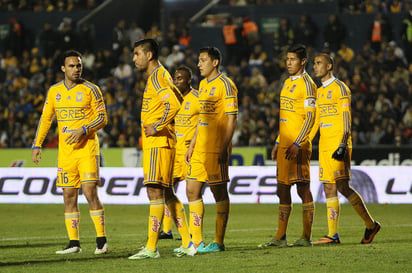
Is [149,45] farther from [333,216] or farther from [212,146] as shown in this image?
[333,216]

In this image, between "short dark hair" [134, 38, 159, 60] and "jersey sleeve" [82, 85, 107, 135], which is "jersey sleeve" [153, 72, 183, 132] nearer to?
"short dark hair" [134, 38, 159, 60]

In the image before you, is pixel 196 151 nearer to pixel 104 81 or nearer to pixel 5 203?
pixel 5 203

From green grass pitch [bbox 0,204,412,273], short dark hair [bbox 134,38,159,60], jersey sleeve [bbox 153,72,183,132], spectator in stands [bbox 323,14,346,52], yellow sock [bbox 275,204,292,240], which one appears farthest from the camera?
spectator in stands [bbox 323,14,346,52]

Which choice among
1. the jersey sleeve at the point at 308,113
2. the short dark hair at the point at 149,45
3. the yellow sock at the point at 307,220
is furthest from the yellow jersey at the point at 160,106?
the yellow sock at the point at 307,220

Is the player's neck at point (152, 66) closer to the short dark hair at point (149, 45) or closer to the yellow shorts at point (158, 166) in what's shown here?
the short dark hair at point (149, 45)

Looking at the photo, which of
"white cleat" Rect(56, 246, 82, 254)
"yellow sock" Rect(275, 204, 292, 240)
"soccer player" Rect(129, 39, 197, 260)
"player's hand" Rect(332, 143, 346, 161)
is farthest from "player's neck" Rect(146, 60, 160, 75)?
"player's hand" Rect(332, 143, 346, 161)

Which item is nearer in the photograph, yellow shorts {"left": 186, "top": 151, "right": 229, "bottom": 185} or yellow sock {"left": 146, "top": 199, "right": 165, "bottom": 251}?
yellow sock {"left": 146, "top": 199, "right": 165, "bottom": 251}

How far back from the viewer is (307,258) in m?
7.90

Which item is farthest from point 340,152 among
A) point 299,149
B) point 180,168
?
point 180,168

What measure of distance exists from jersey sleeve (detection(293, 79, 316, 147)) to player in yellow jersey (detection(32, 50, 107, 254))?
2.37 metres

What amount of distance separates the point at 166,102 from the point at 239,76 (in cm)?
1505

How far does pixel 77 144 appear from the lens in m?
8.83

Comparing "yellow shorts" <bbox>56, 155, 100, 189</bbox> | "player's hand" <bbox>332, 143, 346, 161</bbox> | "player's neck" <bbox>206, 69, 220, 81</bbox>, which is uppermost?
"player's neck" <bbox>206, 69, 220, 81</bbox>

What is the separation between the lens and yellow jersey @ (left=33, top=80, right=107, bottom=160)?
884cm
